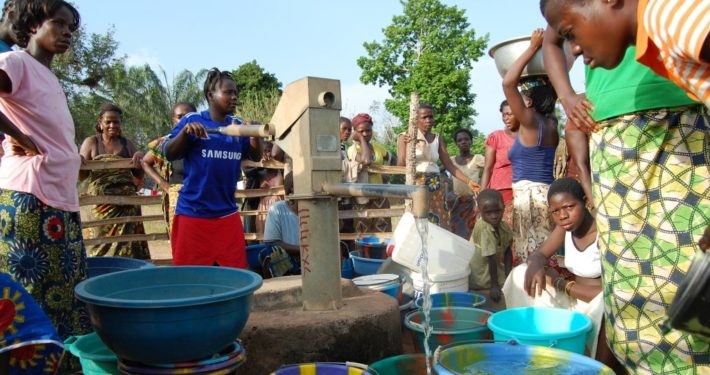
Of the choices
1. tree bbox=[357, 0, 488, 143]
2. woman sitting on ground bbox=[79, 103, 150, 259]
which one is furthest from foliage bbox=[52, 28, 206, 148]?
woman sitting on ground bbox=[79, 103, 150, 259]

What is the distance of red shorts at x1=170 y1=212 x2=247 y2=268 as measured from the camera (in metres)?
2.93

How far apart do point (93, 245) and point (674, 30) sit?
4.79m

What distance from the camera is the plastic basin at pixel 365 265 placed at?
4094 millimetres

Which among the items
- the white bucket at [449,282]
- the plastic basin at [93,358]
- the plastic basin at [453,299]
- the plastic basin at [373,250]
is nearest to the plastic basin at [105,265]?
the plastic basin at [93,358]

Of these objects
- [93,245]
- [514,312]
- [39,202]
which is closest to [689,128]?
[514,312]

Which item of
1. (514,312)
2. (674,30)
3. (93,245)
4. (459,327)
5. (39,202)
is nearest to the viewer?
(674,30)

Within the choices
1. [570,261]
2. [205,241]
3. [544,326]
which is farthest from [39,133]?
[570,261]

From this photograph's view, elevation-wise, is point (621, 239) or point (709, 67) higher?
point (709, 67)

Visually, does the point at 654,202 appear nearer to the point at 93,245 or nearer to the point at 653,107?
the point at 653,107

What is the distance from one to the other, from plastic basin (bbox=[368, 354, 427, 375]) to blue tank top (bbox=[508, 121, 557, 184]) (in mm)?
1711

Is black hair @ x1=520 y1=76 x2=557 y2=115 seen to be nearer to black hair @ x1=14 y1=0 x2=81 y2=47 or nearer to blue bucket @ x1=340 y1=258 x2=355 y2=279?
blue bucket @ x1=340 y1=258 x2=355 y2=279

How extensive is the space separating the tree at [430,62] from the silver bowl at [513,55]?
18308 millimetres

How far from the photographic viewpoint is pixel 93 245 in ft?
15.5

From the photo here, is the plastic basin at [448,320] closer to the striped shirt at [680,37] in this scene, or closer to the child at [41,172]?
the child at [41,172]
